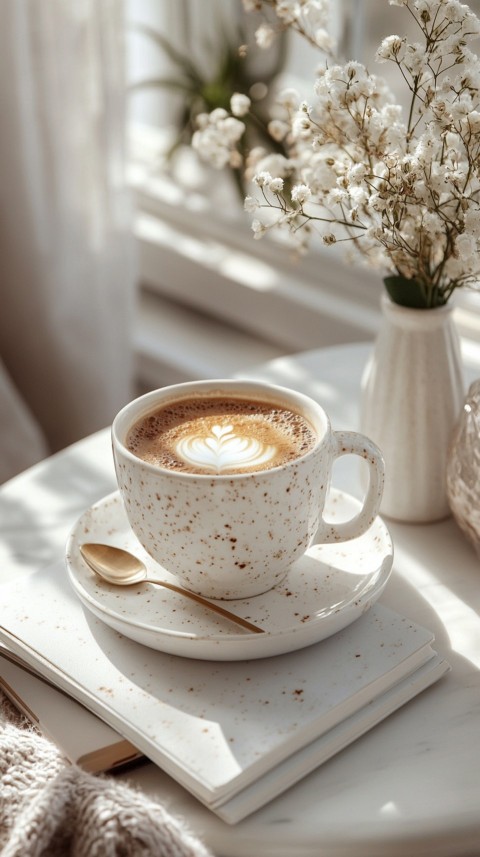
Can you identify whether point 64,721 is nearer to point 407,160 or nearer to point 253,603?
point 253,603

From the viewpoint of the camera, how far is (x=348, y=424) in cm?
103

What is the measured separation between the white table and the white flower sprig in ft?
0.76

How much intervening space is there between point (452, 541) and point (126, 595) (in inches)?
12.0

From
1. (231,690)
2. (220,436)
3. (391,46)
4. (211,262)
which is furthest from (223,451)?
(211,262)

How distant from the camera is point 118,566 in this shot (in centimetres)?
73

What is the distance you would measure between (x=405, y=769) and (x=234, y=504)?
198 millimetres

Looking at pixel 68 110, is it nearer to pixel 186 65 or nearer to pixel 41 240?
pixel 41 240

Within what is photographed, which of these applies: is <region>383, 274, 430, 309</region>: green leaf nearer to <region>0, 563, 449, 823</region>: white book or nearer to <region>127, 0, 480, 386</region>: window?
<region>0, 563, 449, 823</region>: white book

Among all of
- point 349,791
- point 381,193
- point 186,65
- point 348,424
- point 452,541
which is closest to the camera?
point 349,791

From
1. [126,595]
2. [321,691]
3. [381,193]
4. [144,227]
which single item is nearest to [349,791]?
[321,691]

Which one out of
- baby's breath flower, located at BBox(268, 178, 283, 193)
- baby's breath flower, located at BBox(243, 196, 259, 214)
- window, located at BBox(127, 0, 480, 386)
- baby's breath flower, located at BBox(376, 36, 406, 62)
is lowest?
window, located at BBox(127, 0, 480, 386)

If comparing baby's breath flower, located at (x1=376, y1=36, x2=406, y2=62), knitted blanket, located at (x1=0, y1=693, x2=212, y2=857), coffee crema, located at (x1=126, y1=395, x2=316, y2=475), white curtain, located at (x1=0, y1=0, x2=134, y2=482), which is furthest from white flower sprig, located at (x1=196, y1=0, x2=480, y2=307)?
white curtain, located at (x1=0, y1=0, x2=134, y2=482)

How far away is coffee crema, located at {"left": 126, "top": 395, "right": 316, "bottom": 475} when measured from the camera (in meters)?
0.69

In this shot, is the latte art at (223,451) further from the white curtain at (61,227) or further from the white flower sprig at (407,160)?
the white curtain at (61,227)
